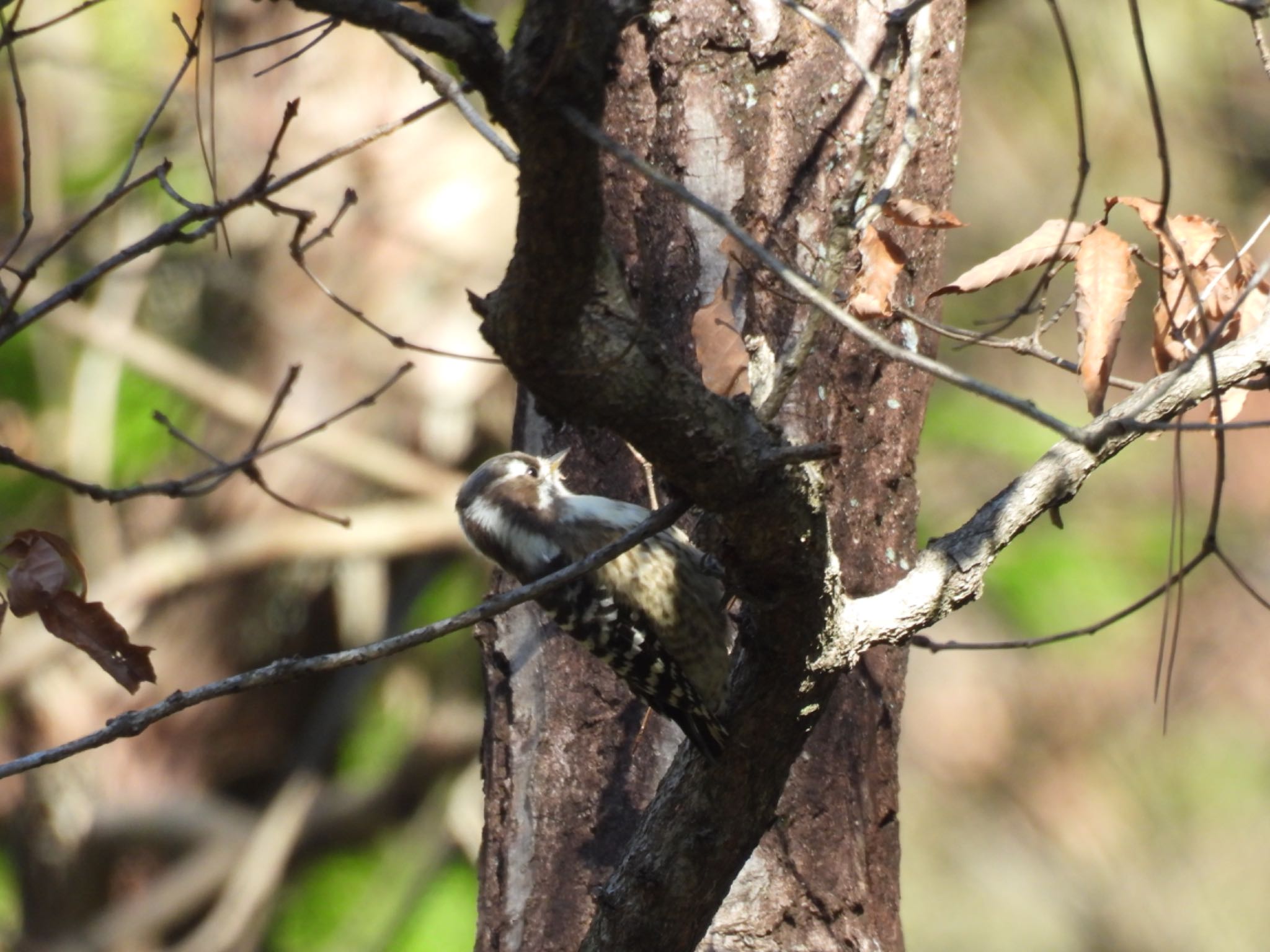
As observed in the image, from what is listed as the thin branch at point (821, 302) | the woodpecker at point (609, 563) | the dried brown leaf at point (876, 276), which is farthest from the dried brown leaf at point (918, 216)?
the woodpecker at point (609, 563)

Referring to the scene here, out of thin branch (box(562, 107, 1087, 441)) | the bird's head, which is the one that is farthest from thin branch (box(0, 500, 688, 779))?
the bird's head

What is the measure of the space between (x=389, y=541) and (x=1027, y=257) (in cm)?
546

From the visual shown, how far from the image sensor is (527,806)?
3.01 m

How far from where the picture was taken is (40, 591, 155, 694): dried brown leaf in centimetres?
200

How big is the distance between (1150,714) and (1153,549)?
1.03 meters

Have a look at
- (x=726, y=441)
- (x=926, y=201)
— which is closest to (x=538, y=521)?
(x=926, y=201)

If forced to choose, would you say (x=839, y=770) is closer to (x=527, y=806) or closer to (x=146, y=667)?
(x=527, y=806)

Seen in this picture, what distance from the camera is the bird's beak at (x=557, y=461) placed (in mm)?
3268

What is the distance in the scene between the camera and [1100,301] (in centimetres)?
202

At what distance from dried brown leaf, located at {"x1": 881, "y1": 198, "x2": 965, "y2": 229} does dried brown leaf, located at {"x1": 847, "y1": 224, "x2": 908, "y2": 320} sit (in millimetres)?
46

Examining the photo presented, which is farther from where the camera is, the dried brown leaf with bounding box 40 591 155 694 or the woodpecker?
the woodpecker

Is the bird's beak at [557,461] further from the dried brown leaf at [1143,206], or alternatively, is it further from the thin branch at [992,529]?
the dried brown leaf at [1143,206]

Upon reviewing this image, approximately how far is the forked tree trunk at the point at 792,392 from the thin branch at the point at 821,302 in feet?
4.69

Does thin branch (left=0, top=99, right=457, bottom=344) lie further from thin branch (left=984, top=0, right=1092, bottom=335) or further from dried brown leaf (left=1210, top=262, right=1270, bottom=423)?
dried brown leaf (left=1210, top=262, right=1270, bottom=423)
